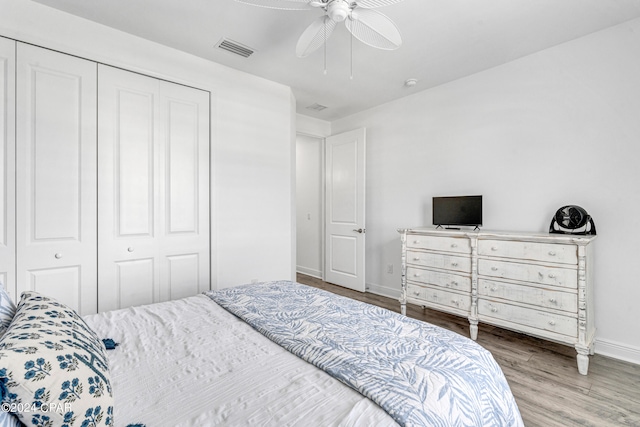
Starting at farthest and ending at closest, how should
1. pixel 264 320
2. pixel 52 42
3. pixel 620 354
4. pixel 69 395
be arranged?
pixel 620 354 < pixel 52 42 < pixel 264 320 < pixel 69 395

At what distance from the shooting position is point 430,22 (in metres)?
2.29

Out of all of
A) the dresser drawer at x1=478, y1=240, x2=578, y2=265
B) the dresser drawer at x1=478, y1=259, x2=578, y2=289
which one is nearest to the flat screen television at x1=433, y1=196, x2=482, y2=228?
the dresser drawer at x1=478, y1=240, x2=578, y2=265

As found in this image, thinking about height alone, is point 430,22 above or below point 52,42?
above

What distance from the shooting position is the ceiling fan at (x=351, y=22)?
1649mm

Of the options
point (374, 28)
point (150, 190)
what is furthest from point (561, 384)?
point (150, 190)

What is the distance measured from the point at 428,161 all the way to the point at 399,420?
3223mm

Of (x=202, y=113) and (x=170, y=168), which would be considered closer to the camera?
(x=170, y=168)

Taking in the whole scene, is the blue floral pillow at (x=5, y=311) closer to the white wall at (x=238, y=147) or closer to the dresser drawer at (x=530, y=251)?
the white wall at (x=238, y=147)

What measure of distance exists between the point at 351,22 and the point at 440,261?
2224 millimetres

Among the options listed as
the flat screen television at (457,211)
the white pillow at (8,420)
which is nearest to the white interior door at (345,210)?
the flat screen television at (457,211)

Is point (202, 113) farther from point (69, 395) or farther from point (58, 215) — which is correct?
point (69, 395)

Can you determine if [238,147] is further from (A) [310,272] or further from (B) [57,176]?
(A) [310,272]

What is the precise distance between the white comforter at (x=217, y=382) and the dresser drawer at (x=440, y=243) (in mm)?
2171

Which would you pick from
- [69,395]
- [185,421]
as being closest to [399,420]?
[185,421]
